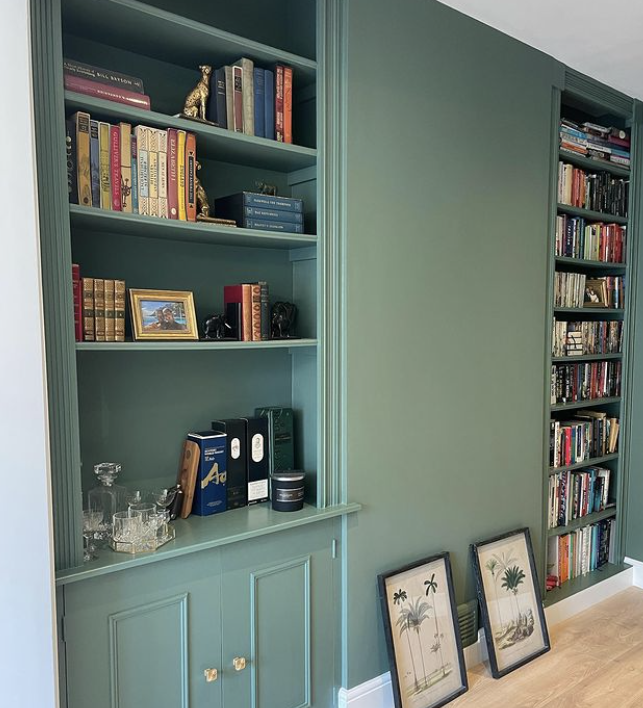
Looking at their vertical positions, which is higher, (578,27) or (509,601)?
(578,27)

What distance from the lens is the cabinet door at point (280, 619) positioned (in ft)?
6.41

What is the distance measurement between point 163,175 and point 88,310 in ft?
1.43

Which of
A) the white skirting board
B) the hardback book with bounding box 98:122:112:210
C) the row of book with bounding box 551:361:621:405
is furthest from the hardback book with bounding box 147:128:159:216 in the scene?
the row of book with bounding box 551:361:621:405

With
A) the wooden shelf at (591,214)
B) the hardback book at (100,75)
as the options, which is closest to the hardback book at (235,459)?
the hardback book at (100,75)

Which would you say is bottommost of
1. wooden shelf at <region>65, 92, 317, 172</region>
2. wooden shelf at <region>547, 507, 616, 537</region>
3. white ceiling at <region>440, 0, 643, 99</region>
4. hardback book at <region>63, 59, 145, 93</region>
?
wooden shelf at <region>547, 507, 616, 537</region>

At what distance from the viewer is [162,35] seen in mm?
1834

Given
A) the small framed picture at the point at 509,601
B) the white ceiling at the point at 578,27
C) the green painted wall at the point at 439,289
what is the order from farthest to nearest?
the small framed picture at the point at 509,601 → the white ceiling at the point at 578,27 → the green painted wall at the point at 439,289

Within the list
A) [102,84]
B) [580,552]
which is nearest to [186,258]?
[102,84]

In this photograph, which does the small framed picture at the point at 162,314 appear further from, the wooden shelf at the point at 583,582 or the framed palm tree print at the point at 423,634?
the wooden shelf at the point at 583,582

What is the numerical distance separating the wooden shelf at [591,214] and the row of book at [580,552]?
5.23 feet

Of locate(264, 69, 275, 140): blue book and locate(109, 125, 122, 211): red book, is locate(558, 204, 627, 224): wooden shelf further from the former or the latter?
locate(109, 125, 122, 211): red book

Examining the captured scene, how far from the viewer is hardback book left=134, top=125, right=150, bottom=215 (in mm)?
1748

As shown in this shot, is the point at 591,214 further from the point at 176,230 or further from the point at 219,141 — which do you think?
the point at 176,230

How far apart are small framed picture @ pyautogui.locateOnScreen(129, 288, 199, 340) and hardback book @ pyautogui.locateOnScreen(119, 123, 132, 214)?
25cm
